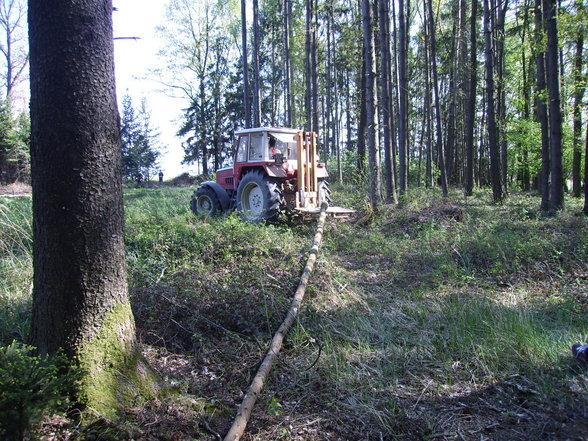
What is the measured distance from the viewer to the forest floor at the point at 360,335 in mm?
2748

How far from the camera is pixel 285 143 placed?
10211 mm

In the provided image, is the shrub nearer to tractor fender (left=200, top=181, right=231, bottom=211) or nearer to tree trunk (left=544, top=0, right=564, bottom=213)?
tractor fender (left=200, top=181, right=231, bottom=211)

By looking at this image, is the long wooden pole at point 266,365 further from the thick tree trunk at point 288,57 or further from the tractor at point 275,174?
the thick tree trunk at point 288,57

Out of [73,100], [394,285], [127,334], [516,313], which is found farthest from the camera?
[394,285]

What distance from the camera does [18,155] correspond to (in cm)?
2369

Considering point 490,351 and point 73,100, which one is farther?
point 490,351

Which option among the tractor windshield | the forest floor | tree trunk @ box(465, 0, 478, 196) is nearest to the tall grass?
the forest floor

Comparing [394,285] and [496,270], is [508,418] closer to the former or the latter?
[394,285]

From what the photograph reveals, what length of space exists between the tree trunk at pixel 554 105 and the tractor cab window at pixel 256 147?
7.09 meters

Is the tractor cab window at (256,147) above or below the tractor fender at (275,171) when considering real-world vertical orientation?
above

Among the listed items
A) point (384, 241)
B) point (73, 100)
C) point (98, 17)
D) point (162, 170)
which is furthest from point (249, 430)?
point (162, 170)

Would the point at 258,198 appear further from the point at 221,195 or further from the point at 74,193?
the point at 74,193

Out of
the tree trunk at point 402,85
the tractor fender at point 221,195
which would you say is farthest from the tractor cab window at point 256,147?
the tree trunk at point 402,85

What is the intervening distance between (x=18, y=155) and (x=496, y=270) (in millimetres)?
26161
